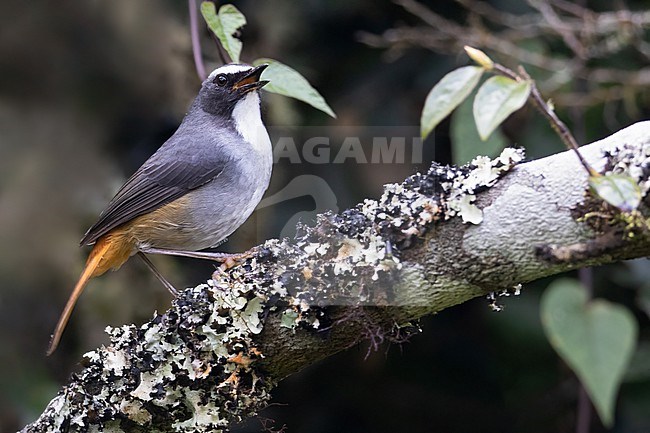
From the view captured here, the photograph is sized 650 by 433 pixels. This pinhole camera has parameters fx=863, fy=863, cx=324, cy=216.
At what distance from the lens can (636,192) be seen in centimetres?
189

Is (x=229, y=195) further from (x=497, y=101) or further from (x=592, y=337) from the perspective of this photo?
(x=497, y=101)

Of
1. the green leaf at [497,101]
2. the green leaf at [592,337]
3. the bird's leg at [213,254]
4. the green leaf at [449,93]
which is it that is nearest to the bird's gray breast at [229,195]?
the bird's leg at [213,254]

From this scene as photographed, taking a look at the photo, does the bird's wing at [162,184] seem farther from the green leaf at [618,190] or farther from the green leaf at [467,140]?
the green leaf at [618,190]

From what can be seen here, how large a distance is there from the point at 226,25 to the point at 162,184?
975 mm

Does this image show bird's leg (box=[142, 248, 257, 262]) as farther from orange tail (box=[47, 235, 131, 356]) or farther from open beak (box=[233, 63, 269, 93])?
open beak (box=[233, 63, 269, 93])

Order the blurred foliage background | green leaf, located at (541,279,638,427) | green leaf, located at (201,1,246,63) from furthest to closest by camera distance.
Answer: the blurred foliage background, green leaf, located at (201,1,246,63), green leaf, located at (541,279,638,427)

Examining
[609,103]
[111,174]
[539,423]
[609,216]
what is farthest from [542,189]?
[111,174]

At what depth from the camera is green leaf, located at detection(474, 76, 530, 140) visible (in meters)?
2.07

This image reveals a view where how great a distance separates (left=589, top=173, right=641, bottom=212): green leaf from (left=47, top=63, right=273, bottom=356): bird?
1.85m

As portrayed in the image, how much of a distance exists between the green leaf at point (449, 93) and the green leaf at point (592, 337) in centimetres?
98

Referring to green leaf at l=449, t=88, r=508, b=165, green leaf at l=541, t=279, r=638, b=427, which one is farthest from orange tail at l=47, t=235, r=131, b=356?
green leaf at l=541, t=279, r=638, b=427

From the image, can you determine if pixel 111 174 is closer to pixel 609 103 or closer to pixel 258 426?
pixel 258 426

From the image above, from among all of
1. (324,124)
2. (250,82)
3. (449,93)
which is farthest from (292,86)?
A: (324,124)

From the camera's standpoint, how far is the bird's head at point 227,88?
12.4 feet
